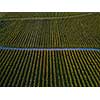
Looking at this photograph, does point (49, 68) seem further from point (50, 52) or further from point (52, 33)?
point (52, 33)

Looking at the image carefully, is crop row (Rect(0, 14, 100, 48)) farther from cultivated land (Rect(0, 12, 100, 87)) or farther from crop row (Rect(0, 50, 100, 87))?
crop row (Rect(0, 50, 100, 87))

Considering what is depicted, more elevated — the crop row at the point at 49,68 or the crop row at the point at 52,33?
the crop row at the point at 49,68

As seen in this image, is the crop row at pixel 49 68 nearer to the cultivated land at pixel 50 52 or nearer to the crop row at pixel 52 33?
the cultivated land at pixel 50 52

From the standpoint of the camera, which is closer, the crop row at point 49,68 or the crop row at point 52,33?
the crop row at point 49,68

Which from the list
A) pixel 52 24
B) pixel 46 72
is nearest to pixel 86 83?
pixel 46 72

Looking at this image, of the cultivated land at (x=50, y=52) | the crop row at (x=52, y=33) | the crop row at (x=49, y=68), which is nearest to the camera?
the crop row at (x=49, y=68)

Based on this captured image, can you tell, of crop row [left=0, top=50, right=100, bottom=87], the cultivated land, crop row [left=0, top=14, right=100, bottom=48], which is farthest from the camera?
crop row [left=0, top=14, right=100, bottom=48]

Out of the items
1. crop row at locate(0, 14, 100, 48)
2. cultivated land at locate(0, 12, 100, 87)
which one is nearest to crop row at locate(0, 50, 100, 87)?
cultivated land at locate(0, 12, 100, 87)

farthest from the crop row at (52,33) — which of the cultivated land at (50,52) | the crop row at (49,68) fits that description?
the crop row at (49,68)

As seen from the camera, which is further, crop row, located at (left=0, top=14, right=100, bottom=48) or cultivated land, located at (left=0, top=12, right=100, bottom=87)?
crop row, located at (left=0, top=14, right=100, bottom=48)

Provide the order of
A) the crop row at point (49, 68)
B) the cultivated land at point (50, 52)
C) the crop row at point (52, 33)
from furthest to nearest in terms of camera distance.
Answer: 1. the crop row at point (52, 33)
2. the cultivated land at point (50, 52)
3. the crop row at point (49, 68)
